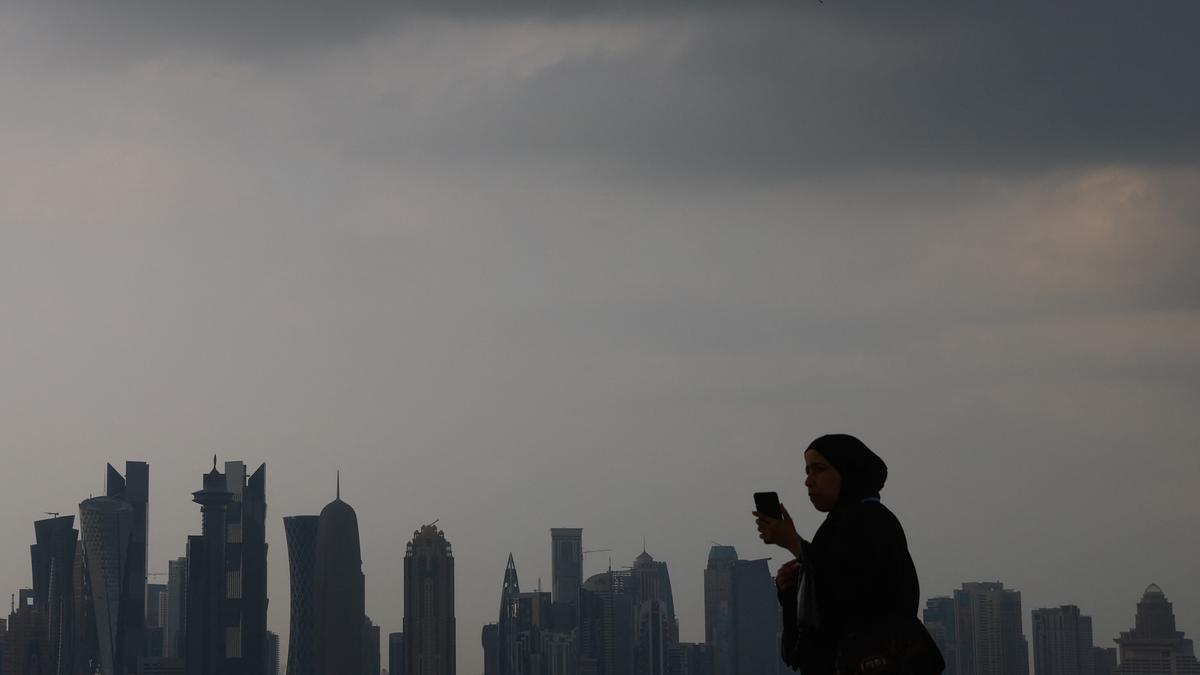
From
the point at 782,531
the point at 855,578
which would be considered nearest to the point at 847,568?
the point at 855,578

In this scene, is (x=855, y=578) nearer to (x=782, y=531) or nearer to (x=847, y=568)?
(x=847, y=568)

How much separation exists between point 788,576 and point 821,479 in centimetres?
70

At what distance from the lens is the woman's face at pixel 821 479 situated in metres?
10.4

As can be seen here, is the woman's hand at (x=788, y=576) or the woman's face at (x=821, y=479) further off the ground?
the woman's face at (x=821, y=479)

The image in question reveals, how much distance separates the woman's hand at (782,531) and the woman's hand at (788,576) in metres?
0.12

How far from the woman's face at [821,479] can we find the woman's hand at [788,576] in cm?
42

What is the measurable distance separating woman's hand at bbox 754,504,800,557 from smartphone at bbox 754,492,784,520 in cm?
2

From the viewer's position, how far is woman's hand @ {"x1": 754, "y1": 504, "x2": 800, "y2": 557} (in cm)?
1053

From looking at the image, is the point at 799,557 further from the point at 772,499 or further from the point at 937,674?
the point at 937,674

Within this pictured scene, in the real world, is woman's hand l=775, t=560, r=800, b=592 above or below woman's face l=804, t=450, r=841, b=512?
below

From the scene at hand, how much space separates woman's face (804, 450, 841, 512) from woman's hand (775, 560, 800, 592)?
1.38 feet

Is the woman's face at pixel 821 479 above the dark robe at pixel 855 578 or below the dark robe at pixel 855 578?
above

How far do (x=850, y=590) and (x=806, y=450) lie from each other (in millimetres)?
858

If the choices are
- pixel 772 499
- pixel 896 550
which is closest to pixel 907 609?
pixel 896 550
